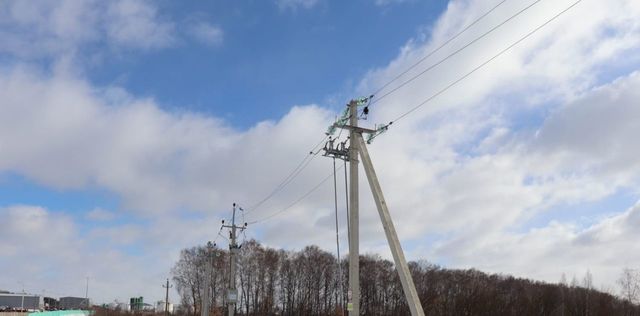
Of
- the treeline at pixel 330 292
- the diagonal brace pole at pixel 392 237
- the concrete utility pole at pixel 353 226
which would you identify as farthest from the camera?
the treeline at pixel 330 292

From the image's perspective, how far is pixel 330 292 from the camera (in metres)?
119

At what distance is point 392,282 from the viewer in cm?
12050

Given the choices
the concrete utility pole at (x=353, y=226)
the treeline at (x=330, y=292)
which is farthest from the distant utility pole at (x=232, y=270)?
the treeline at (x=330, y=292)

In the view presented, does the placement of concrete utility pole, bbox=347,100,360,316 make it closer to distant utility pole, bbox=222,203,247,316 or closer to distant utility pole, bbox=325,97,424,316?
distant utility pole, bbox=325,97,424,316

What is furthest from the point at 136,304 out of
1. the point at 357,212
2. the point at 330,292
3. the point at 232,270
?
the point at 357,212

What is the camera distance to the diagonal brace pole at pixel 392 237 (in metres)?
19.0

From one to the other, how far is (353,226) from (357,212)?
25.4 inches

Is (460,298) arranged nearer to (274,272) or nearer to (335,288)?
(335,288)

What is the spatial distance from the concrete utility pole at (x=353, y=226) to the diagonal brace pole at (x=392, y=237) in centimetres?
58

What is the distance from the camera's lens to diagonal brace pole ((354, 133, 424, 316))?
19.0 m

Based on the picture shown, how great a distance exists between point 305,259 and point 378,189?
102 metres

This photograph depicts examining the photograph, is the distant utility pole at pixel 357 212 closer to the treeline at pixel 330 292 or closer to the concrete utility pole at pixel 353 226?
the concrete utility pole at pixel 353 226

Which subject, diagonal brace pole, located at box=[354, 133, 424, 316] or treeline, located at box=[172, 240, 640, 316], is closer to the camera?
diagonal brace pole, located at box=[354, 133, 424, 316]

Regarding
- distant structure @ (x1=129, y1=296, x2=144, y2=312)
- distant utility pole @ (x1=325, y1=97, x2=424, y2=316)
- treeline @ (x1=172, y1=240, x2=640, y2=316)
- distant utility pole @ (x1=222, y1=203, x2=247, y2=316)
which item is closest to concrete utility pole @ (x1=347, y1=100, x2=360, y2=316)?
distant utility pole @ (x1=325, y1=97, x2=424, y2=316)
